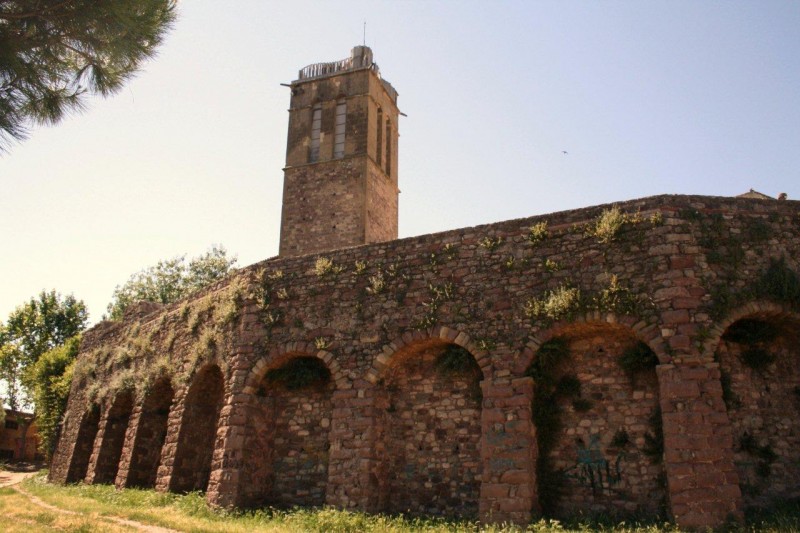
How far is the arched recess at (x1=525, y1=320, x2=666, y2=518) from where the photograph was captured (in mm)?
10461

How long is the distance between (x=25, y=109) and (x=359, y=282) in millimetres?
7100

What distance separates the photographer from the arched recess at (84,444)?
69.8 ft

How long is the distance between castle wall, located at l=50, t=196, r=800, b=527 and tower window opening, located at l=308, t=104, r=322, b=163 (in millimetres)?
10563

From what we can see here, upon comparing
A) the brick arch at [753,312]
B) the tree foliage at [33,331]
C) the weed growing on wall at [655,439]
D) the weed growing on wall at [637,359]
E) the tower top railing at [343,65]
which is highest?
the tower top railing at [343,65]

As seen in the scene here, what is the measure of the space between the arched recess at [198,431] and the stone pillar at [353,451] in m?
4.57

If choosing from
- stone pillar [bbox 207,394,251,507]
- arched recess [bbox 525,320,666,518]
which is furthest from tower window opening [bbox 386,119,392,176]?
arched recess [bbox 525,320,666,518]

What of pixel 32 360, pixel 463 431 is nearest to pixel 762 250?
pixel 463 431

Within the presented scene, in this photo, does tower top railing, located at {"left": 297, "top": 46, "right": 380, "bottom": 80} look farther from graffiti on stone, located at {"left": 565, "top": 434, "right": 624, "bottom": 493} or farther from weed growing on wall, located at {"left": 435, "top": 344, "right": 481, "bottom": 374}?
graffiti on stone, located at {"left": 565, "top": 434, "right": 624, "bottom": 493}

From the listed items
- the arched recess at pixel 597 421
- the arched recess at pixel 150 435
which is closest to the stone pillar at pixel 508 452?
the arched recess at pixel 597 421

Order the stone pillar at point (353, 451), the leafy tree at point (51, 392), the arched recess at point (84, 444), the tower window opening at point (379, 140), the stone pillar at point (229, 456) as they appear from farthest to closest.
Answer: the leafy tree at point (51, 392)
the tower window opening at point (379, 140)
the arched recess at point (84, 444)
the stone pillar at point (229, 456)
the stone pillar at point (353, 451)

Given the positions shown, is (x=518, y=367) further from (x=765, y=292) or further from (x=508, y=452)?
(x=765, y=292)

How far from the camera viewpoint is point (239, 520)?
12070mm

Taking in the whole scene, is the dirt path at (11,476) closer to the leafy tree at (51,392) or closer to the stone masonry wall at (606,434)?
the leafy tree at (51,392)

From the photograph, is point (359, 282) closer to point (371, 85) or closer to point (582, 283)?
point (582, 283)
